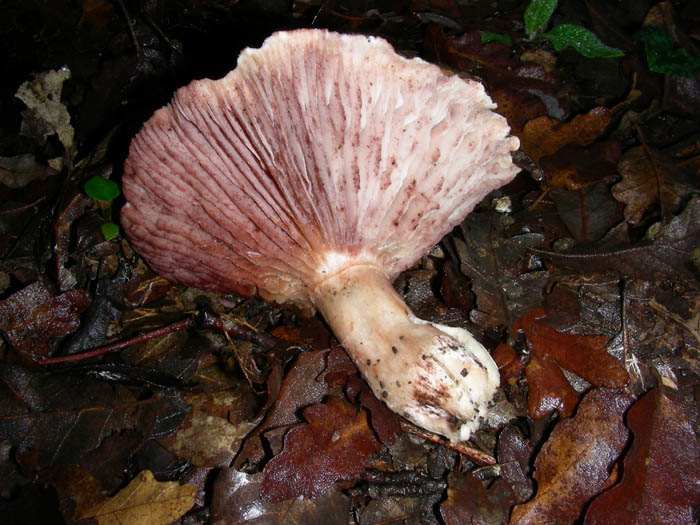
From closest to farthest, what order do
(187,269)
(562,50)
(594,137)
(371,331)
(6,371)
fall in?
(371,331)
(6,371)
(187,269)
(594,137)
(562,50)

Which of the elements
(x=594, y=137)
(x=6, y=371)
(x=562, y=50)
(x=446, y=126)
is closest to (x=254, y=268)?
(x=446, y=126)

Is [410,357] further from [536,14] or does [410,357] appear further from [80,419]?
[536,14]

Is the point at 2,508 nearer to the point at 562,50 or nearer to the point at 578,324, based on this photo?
the point at 578,324

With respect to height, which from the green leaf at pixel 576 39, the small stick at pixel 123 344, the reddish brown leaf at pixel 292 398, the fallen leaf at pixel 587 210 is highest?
the green leaf at pixel 576 39

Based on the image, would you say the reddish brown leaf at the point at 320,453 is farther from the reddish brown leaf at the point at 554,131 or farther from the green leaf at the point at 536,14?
the green leaf at the point at 536,14

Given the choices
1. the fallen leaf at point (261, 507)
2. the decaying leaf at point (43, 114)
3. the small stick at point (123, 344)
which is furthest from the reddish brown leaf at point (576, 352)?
the decaying leaf at point (43, 114)

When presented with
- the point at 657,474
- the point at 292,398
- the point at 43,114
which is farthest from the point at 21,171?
the point at 657,474
